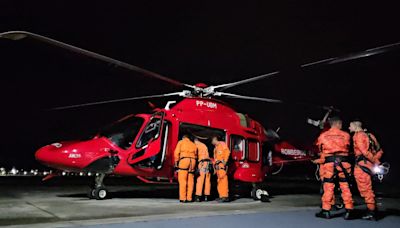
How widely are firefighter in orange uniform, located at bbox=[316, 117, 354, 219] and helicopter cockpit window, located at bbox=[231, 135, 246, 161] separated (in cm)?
448

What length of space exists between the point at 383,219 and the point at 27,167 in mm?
A: 64896

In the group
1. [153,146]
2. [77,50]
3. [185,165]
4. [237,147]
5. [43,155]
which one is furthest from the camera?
[237,147]

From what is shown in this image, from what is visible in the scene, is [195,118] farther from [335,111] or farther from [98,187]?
[335,111]

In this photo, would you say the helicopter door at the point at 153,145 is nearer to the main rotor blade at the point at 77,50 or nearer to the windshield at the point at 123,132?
the windshield at the point at 123,132

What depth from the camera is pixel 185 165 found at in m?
10.2

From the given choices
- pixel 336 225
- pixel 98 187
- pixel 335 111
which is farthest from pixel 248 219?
pixel 335 111

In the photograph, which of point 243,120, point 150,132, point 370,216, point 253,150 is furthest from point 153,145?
point 370,216

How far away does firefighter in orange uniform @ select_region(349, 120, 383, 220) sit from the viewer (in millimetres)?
6926

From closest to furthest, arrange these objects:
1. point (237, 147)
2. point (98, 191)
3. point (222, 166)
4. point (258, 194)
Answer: point (98, 191), point (222, 166), point (258, 194), point (237, 147)

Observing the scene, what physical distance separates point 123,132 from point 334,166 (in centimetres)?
546

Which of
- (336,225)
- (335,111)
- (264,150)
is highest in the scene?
(335,111)

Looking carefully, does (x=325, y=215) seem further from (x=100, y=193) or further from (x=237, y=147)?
(x=100, y=193)

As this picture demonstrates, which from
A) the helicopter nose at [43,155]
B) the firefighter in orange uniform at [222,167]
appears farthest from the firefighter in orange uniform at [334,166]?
the helicopter nose at [43,155]

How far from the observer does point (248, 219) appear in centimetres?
672
